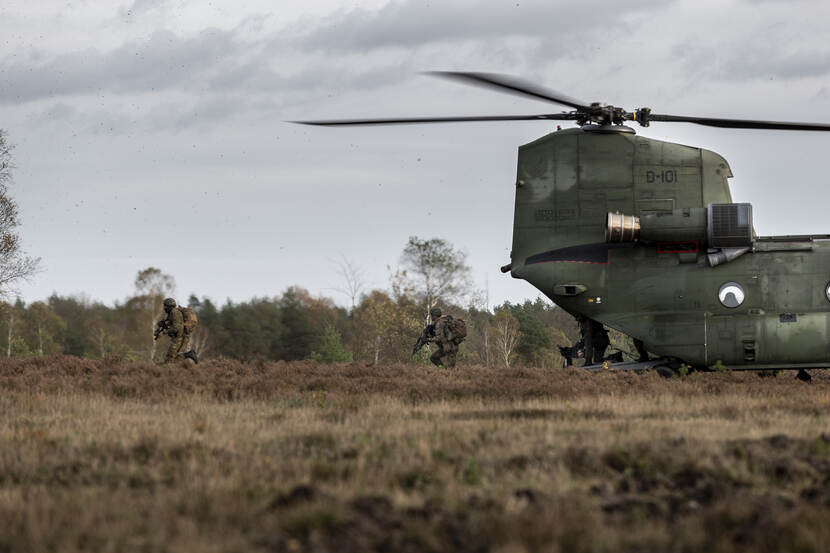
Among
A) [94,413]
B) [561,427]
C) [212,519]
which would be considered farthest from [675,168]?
[212,519]

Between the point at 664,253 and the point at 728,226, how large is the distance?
1.36 metres

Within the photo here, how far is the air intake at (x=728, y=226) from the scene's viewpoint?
1864 centimetres

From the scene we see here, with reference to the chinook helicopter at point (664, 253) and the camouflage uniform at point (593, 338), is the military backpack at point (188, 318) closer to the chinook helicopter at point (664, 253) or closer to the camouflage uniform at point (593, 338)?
the chinook helicopter at point (664, 253)

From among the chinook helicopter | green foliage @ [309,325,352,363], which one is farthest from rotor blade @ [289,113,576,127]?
green foliage @ [309,325,352,363]

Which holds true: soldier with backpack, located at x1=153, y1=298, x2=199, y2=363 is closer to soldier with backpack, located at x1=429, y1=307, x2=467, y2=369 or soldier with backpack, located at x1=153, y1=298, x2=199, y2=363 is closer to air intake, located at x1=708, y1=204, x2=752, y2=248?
soldier with backpack, located at x1=429, y1=307, x2=467, y2=369

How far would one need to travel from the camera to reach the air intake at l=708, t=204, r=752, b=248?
18641mm

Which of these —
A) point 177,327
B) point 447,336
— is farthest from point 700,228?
point 177,327

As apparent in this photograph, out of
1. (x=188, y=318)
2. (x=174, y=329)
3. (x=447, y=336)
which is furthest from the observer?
(x=188, y=318)

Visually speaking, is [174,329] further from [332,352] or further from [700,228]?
[332,352]

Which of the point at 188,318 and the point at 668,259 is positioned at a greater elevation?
the point at 668,259

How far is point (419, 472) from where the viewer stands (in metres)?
8.66

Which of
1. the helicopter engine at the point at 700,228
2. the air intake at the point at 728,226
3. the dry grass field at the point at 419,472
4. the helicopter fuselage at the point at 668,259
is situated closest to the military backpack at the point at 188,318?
the dry grass field at the point at 419,472

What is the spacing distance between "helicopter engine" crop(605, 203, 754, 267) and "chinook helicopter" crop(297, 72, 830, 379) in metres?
0.02

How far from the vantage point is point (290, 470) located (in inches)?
351
